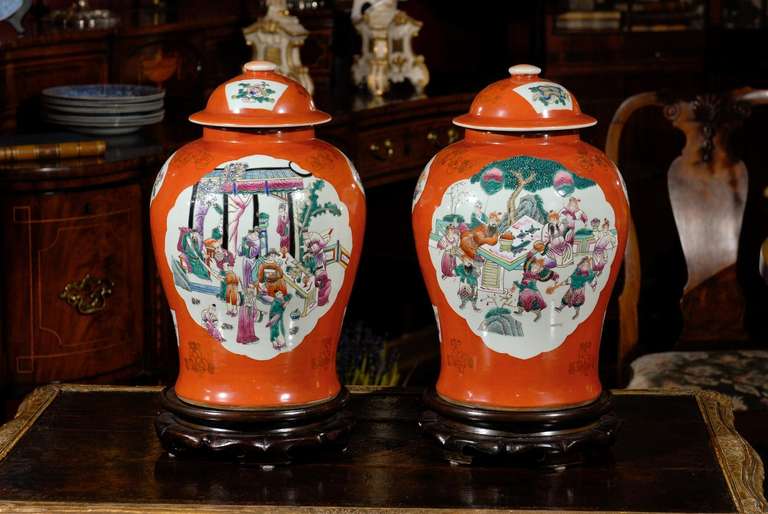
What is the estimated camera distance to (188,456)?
5.15 ft

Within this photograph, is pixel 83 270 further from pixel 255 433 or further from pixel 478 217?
pixel 478 217

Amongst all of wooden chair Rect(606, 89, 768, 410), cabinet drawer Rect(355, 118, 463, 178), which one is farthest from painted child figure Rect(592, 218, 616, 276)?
cabinet drawer Rect(355, 118, 463, 178)

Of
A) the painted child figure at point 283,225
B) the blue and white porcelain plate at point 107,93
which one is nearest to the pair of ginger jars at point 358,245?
the painted child figure at point 283,225

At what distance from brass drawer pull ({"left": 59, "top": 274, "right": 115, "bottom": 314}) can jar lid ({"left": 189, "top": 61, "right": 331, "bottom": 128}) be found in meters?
1.48

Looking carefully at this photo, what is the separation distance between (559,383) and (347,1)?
9.48 ft

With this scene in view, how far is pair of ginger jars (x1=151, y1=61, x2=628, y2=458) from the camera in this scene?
145 cm

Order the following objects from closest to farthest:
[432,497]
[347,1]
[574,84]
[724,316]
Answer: [432,497]
[724,316]
[347,1]
[574,84]

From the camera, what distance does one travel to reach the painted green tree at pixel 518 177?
145cm

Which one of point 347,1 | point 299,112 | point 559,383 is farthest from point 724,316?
point 347,1

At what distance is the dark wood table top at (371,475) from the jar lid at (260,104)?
0.39 meters

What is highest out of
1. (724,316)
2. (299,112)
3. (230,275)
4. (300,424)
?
(299,112)

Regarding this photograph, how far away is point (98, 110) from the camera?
3104mm

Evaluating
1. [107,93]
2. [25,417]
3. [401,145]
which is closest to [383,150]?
[401,145]

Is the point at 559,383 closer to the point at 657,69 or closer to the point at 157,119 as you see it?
the point at 157,119
